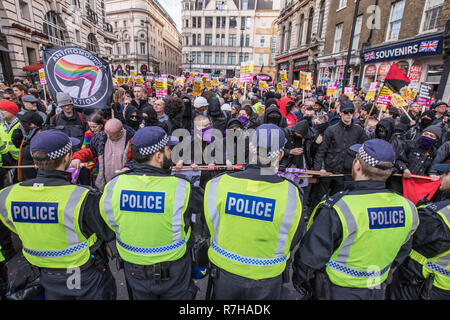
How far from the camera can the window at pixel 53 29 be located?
19.5m

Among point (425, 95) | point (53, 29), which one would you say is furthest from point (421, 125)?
point (53, 29)

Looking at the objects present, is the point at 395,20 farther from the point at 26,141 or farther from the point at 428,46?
the point at 26,141

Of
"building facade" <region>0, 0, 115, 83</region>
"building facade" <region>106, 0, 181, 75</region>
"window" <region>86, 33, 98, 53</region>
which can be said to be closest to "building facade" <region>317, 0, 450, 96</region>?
"building facade" <region>0, 0, 115, 83</region>

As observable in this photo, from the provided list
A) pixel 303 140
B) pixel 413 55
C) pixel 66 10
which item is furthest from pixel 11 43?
pixel 413 55

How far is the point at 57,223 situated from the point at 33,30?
22.3 m

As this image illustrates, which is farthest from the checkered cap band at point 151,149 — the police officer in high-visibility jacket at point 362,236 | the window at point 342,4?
the window at point 342,4

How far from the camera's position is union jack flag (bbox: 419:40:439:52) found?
36.5 ft

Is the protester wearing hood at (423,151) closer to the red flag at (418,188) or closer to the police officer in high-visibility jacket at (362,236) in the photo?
the red flag at (418,188)

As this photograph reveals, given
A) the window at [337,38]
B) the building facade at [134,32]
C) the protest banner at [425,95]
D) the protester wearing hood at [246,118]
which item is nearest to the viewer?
the protester wearing hood at [246,118]

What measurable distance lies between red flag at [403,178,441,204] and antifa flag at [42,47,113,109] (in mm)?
5264

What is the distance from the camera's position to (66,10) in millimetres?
21844

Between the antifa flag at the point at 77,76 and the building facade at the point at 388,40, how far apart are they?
13.3 meters

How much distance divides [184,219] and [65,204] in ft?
2.95
